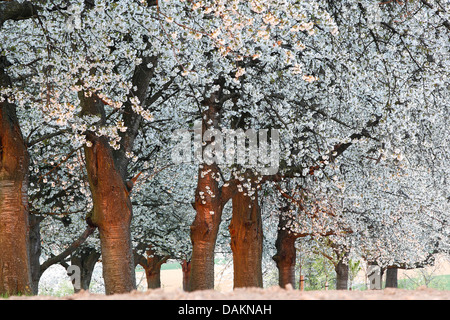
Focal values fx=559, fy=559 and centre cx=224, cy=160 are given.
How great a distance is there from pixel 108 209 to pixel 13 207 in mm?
1938

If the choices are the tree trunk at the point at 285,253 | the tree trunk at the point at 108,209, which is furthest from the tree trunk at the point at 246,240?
the tree trunk at the point at 285,253

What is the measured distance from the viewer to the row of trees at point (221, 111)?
10.2 metres

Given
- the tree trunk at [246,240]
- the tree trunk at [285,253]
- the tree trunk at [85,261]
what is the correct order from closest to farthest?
1. the tree trunk at [246,240]
2. the tree trunk at [285,253]
3. the tree trunk at [85,261]

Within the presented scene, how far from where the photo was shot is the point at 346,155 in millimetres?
17719

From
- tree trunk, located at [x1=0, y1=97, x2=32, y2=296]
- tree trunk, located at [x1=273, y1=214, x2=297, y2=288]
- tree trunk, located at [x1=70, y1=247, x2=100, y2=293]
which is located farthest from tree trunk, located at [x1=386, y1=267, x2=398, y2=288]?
tree trunk, located at [x1=0, y1=97, x2=32, y2=296]

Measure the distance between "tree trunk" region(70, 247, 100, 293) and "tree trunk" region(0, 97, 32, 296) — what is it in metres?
15.5

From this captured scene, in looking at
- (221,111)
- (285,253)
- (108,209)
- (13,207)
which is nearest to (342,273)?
(285,253)

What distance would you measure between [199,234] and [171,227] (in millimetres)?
12042

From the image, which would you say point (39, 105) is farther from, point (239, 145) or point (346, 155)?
point (346, 155)

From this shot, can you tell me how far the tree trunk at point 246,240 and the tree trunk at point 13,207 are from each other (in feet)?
23.4

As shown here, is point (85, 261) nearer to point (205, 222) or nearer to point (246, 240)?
point (246, 240)

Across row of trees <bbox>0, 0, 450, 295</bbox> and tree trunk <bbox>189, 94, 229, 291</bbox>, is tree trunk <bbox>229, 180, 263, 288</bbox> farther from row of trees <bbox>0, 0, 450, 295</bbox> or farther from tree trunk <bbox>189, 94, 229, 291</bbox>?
tree trunk <bbox>189, 94, 229, 291</bbox>

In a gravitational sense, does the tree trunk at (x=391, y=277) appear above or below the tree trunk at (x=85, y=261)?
below

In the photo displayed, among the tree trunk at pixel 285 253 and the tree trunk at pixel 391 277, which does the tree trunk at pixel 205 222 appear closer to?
the tree trunk at pixel 285 253
